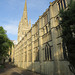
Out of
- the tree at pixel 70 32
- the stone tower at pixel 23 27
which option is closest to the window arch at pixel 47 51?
the tree at pixel 70 32

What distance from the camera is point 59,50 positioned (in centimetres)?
1321

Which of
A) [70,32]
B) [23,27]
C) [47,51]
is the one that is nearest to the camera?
[70,32]

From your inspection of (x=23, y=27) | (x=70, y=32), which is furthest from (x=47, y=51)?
(x=23, y=27)

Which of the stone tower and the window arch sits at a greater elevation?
the stone tower

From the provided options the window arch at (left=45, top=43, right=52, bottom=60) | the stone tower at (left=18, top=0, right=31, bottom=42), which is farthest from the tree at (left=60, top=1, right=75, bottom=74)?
Answer: the stone tower at (left=18, top=0, right=31, bottom=42)

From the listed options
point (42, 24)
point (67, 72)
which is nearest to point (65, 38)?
point (67, 72)

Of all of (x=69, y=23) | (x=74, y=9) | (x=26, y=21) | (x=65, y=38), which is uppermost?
(x=26, y=21)

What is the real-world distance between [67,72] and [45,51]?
6774 millimetres

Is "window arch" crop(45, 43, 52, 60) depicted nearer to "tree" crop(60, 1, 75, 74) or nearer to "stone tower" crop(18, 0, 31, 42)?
"tree" crop(60, 1, 75, 74)

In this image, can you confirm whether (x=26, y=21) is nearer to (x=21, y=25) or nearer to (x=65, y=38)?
(x=21, y=25)

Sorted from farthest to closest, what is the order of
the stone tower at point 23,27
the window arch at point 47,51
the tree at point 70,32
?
the stone tower at point 23,27
the window arch at point 47,51
the tree at point 70,32

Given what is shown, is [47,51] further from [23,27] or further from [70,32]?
[23,27]

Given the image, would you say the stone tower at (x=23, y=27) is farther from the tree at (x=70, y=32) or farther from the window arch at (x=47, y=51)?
the tree at (x=70, y=32)

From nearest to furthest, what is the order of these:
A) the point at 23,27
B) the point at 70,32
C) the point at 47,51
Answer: the point at 70,32 → the point at 47,51 → the point at 23,27
